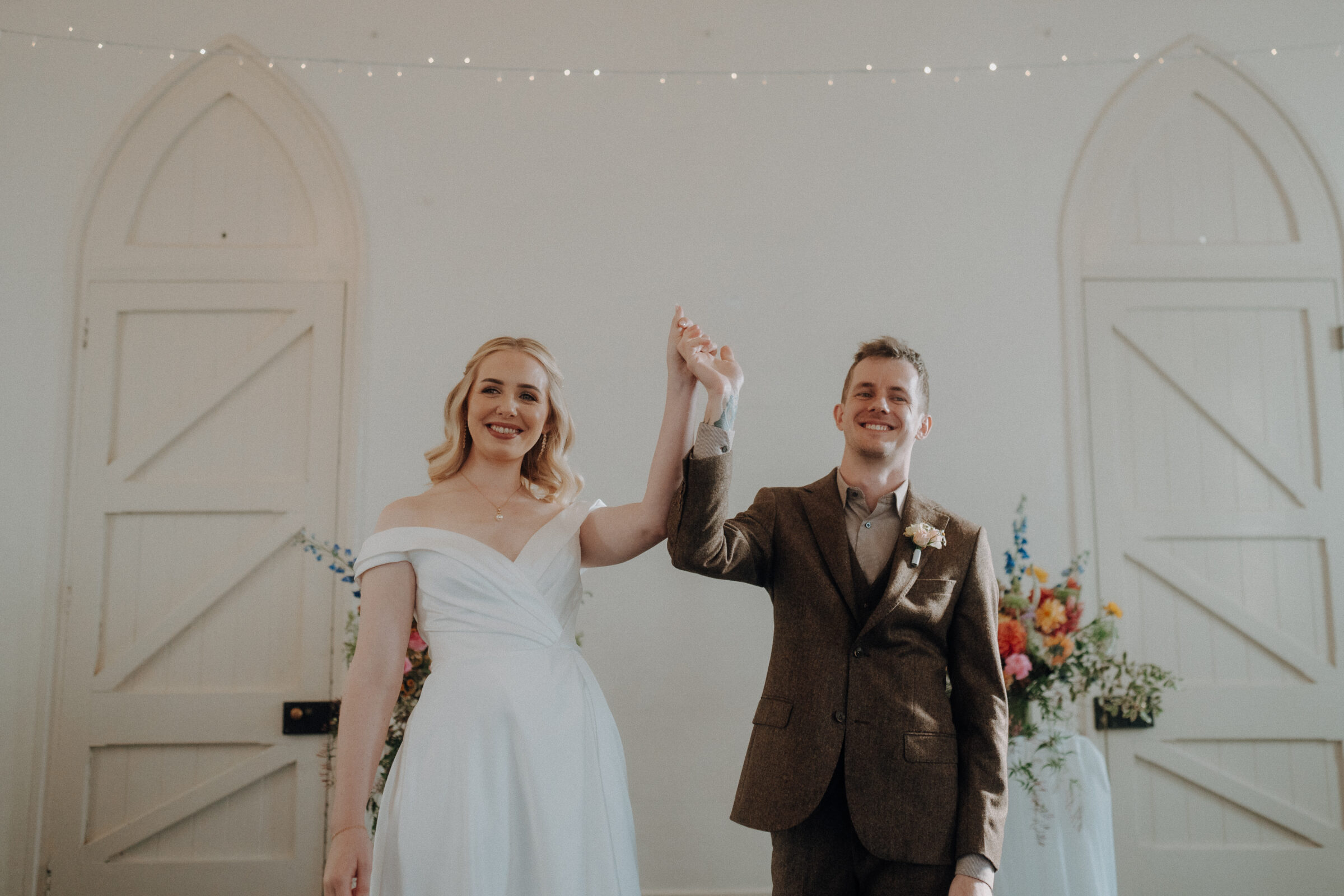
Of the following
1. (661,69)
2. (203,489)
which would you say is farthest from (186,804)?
Result: (661,69)

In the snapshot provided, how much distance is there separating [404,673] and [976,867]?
1.46 meters

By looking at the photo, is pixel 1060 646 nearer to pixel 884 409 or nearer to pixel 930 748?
pixel 930 748

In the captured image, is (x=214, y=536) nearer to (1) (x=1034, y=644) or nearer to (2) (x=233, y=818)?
(2) (x=233, y=818)

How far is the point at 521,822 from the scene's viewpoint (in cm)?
173

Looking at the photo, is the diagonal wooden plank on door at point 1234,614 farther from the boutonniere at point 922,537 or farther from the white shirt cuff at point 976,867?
the white shirt cuff at point 976,867

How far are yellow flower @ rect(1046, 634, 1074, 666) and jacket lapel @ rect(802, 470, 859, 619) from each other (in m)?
1.06

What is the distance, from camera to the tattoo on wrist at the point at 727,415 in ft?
5.64

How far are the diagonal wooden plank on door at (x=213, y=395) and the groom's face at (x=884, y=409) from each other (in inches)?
97.1

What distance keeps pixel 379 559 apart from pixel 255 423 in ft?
6.55

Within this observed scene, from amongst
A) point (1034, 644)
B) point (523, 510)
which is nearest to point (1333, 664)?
point (1034, 644)

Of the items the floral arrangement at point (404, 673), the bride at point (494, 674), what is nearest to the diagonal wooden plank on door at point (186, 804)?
the floral arrangement at point (404, 673)

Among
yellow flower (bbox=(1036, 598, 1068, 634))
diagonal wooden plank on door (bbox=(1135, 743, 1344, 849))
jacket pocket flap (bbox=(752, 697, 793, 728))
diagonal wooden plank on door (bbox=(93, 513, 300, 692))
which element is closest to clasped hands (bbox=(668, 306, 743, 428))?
jacket pocket flap (bbox=(752, 697, 793, 728))

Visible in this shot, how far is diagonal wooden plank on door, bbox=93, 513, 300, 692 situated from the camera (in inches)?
131

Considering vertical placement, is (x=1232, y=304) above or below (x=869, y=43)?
below
